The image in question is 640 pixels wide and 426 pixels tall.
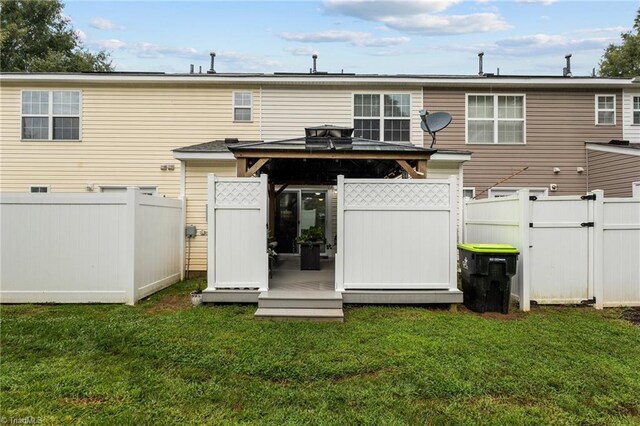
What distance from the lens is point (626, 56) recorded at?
70.8 feet

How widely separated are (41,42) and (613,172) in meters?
30.0

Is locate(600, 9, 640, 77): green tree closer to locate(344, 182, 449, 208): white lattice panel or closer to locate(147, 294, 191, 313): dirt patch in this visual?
locate(344, 182, 449, 208): white lattice panel

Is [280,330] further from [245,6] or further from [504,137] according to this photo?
[245,6]

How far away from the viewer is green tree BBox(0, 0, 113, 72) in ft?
68.7

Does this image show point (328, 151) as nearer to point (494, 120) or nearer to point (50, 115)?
point (494, 120)

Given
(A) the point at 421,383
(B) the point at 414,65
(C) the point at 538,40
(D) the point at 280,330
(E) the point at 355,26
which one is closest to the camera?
(A) the point at 421,383

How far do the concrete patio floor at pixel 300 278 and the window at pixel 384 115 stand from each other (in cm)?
418

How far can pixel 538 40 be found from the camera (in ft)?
61.8

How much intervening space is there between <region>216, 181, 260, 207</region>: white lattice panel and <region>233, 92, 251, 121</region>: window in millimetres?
5126

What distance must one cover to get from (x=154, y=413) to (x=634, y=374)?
4.38 metres

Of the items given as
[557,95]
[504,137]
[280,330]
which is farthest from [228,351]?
[557,95]

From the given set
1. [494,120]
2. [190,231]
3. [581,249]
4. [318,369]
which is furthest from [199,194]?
[494,120]

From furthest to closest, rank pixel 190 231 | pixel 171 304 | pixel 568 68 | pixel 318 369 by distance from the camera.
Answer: pixel 568 68, pixel 190 231, pixel 171 304, pixel 318 369

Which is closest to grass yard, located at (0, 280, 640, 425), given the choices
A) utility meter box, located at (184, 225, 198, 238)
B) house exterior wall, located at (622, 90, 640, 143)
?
utility meter box, located at (184, 225, 198, 238)
